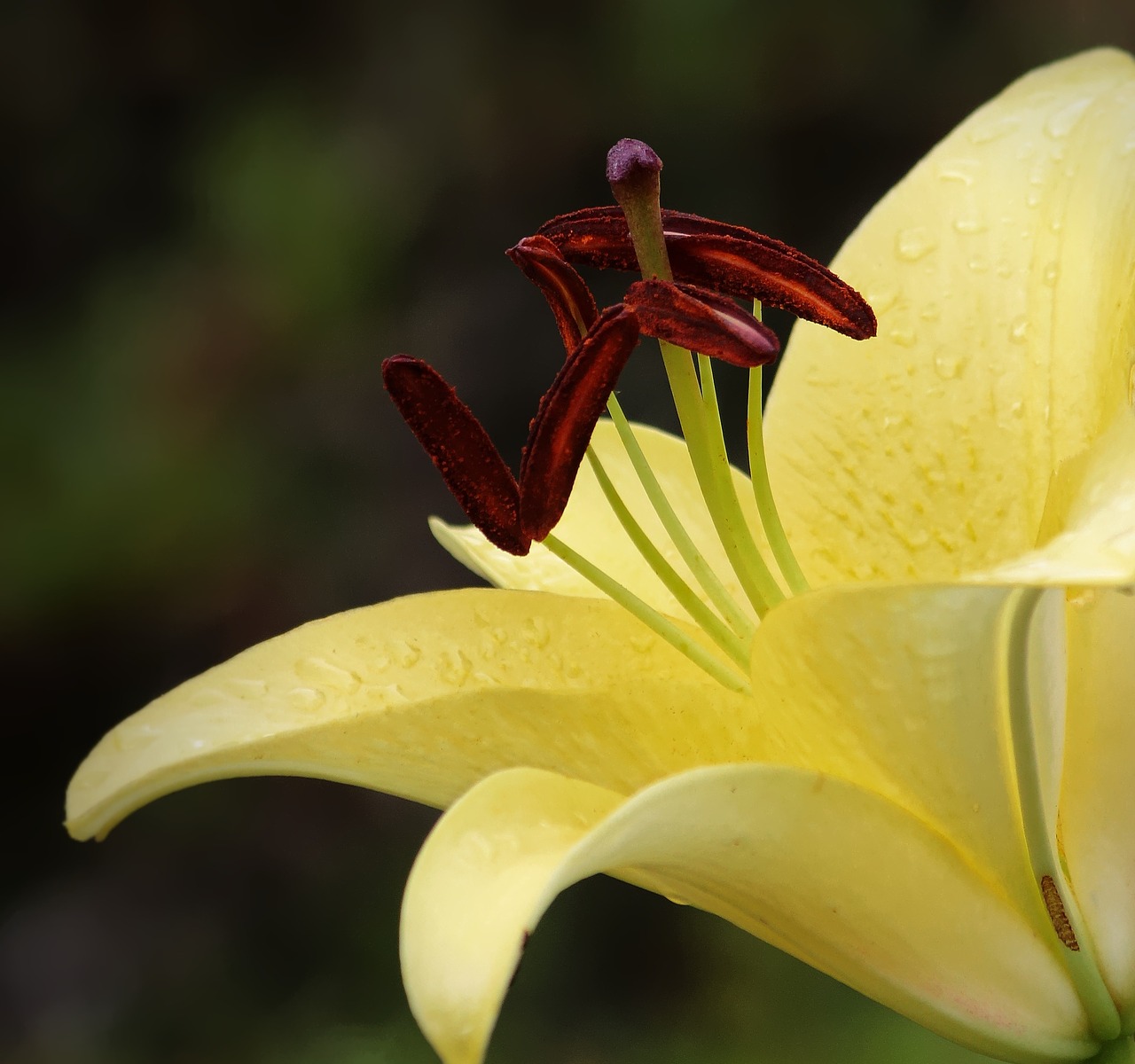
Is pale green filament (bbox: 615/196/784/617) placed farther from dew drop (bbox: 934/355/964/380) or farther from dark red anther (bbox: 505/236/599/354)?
dew drop (bbox: 934/355/964/380)

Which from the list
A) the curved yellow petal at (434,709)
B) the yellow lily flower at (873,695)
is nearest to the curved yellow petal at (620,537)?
the yellow lily flower at (873,695)

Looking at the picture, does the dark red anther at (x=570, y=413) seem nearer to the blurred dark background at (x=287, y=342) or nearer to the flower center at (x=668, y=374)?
the flower center at (x=668, y=374)

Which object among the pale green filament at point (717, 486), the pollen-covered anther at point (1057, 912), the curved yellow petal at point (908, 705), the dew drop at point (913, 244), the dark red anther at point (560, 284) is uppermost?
the dark red anther at point (560, 284)

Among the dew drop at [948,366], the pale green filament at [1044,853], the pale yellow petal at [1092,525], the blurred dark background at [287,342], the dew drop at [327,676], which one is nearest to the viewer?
the pale yellow petal at [1092,525]

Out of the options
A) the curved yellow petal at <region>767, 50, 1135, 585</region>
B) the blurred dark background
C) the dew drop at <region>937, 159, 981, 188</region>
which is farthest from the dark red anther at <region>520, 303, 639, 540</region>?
the blurred dark background

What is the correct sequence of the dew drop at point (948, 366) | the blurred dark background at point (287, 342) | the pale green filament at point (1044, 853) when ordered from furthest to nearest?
the blurred dark background at point (287, 342) < the dew drop at point (948, 366) < the pale green filament at point (1044, 853)

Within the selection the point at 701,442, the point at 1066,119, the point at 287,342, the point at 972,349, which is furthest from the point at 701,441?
the point at 287,342

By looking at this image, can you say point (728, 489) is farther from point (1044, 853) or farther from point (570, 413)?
point (1044, 853)
